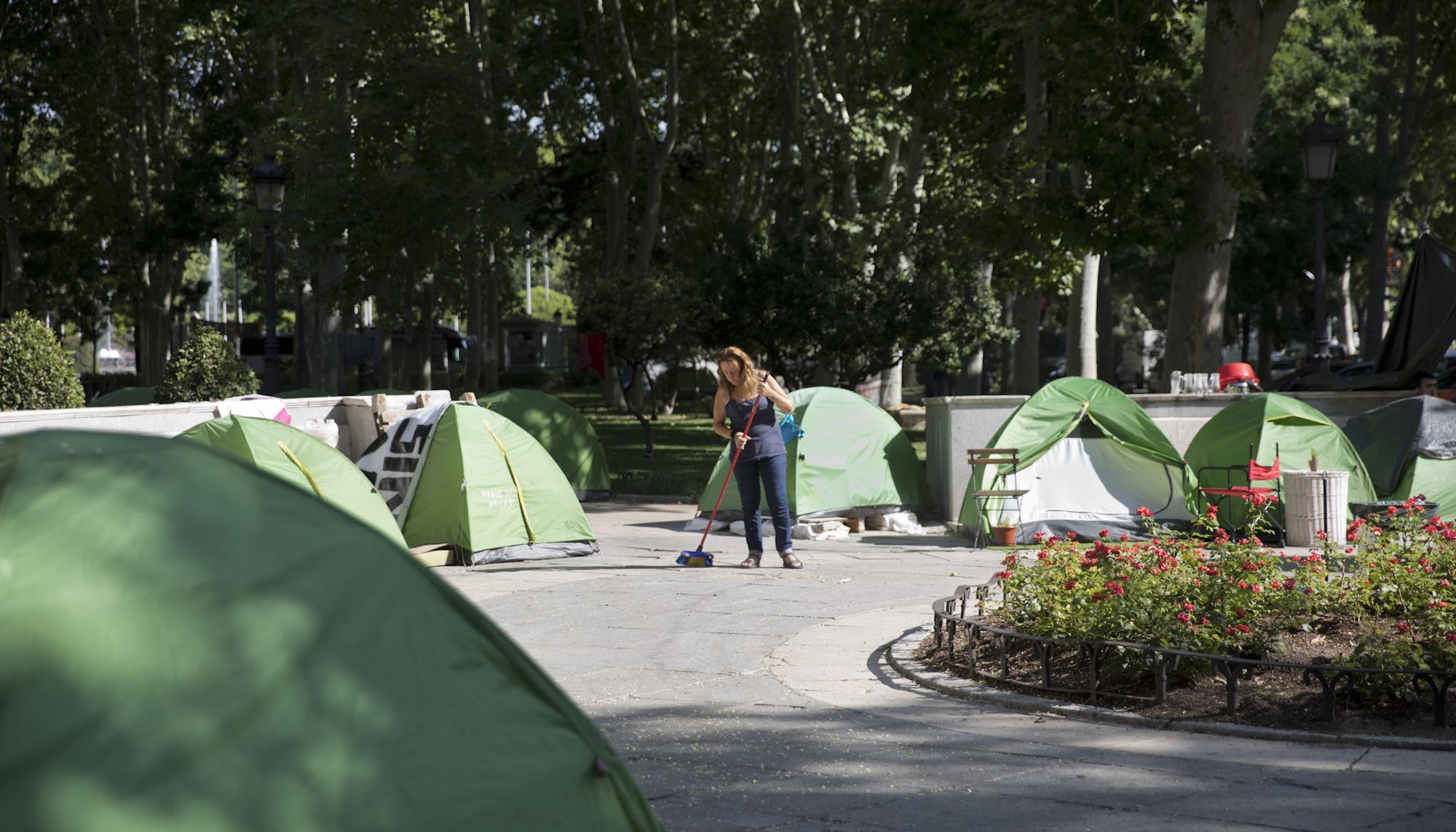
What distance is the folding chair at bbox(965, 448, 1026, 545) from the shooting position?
43.6ft

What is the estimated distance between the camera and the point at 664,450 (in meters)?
25.7

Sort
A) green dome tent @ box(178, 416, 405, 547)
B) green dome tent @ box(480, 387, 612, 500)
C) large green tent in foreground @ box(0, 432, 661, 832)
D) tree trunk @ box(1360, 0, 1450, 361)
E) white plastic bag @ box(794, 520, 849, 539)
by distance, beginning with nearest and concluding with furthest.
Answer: large green tent in foreground @ box(0, 432, 661, 832), green dome tent @ box(178, 416, 405, 547), white plastic bag @ box(794, 520, 849, 539), green dome tent @ box(480, 387, 612, 500), tree trunk @ box(1360, 0, 1450, 361)

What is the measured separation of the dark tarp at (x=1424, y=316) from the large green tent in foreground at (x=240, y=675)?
1521 centimetres

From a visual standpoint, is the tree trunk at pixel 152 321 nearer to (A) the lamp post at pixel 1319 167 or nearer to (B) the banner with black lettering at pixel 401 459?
(B) the banner with black lettering at pixel 401 459

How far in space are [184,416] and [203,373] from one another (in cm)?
283

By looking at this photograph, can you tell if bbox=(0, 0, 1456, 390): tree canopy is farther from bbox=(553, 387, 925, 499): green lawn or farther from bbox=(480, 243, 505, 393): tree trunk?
bbox=(553, 387, 925, 499): green lawn

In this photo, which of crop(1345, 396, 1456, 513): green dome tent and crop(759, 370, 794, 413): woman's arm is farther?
Answer: crop(1345, 396, 1456, 513): green dome tent

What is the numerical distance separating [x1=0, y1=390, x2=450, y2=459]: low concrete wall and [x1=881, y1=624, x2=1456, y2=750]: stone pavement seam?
4.19 meters

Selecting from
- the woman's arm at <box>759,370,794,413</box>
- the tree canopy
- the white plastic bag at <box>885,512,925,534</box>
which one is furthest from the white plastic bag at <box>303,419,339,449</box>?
the tree canopy

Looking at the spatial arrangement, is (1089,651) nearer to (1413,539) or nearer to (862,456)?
(1413,539)

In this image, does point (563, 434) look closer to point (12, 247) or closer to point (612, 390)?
point (12, 247)

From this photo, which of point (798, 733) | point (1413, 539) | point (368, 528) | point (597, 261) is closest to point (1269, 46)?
point (1413, 539)

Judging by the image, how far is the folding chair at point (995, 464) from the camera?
1330cm

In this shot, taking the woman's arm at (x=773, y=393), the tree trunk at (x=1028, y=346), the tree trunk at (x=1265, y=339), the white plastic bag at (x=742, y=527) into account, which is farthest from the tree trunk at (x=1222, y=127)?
the tree trunk at (x=1265, y=339)
